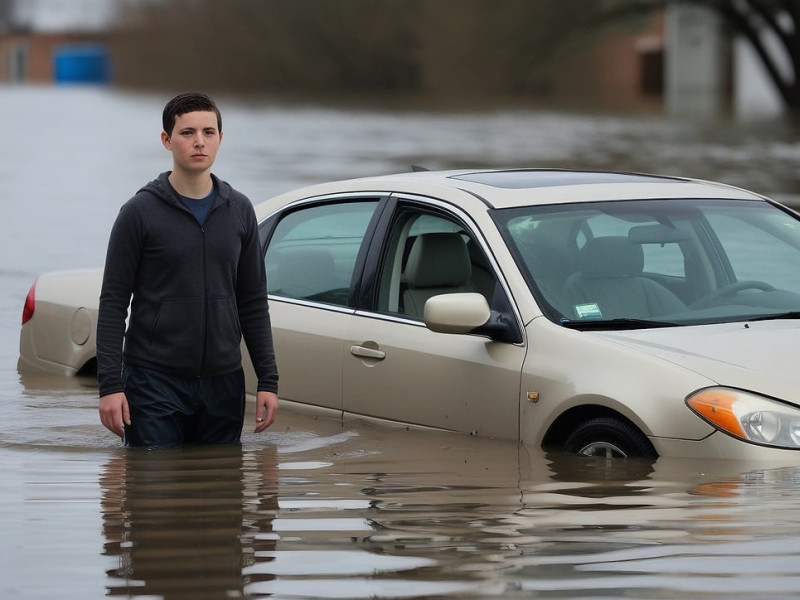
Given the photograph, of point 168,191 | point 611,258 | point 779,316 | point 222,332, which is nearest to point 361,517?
point 222,332

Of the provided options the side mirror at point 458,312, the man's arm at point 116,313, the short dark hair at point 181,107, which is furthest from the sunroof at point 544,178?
the man's arm at point 116,313

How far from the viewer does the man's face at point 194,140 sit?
6012mm

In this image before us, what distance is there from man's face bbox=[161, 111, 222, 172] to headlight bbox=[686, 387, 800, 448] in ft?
6.22

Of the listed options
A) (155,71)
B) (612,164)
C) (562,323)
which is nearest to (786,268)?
(562,323)

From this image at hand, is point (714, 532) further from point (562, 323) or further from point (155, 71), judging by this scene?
point (155, 71)

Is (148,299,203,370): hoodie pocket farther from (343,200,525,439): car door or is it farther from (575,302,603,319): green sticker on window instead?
(575,302,603,319): green sticker on window

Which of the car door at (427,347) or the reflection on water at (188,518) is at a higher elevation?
the car door at (427,347)

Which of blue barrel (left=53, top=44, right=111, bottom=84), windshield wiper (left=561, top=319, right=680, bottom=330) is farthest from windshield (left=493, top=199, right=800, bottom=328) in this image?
blue barrel (left=53, top=44, right=111, bottom=84)

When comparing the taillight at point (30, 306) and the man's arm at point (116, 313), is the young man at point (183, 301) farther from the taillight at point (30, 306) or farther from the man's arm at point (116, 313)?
the taillight at point (30, 306)

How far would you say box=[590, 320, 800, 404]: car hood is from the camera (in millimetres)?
6082

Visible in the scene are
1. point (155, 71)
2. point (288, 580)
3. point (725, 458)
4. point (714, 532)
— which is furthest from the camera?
point (155, 71)

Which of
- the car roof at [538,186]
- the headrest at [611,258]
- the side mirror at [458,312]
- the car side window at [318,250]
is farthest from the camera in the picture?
the car side window at [318,250]

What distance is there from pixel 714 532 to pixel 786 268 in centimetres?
219

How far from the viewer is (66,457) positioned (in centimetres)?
710
